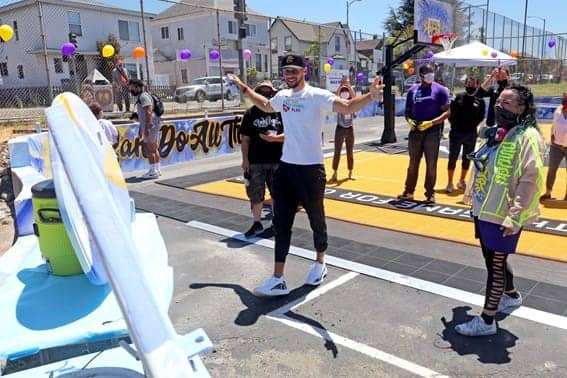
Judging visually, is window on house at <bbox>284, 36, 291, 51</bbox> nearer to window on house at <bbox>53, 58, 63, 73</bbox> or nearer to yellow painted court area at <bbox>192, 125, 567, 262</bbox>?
window on house at <bbox>53, 58, 63, 73</bbox>

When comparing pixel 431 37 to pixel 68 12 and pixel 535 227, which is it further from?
pixel 68 12

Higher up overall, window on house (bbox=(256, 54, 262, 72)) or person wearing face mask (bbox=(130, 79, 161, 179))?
window on house (bbox=(256, 54, 262, 72))

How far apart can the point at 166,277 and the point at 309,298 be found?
1.93 metres

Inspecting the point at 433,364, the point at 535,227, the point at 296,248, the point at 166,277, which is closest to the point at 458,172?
the point at 535,227

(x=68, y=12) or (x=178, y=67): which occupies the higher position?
(x=68, y=12)

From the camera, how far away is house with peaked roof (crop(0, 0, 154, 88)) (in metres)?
27.6

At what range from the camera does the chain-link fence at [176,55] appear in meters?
20.9

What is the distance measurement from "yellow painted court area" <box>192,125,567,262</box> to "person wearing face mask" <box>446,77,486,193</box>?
76 cm

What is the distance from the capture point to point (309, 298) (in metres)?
4.12

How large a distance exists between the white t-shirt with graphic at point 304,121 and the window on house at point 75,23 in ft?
107

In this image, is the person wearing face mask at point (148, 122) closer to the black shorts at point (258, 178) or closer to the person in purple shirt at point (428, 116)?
the black shorts at point (258, 178)

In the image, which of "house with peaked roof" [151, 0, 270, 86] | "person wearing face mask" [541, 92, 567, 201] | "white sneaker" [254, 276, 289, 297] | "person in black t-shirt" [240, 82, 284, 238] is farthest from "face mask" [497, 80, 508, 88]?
"house with peaked roof" [151, 0, 270, 86]

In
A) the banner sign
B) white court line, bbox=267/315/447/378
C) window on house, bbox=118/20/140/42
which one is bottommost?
white court line, bbox=267/315/447/378

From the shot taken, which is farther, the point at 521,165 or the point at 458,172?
the point at 458,172
